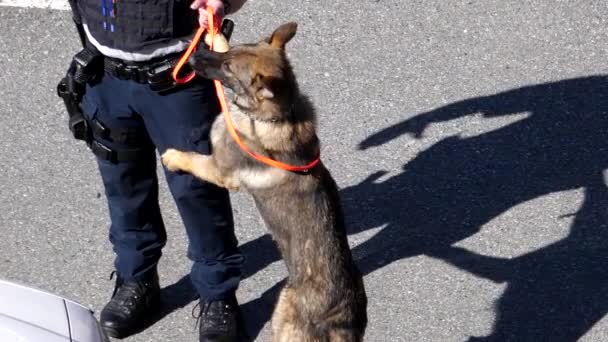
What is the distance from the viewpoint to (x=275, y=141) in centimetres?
429

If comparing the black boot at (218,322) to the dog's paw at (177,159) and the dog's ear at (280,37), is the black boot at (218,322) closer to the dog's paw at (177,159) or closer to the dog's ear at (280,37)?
the dog's paw at (177,159)

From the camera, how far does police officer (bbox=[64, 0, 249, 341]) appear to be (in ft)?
14.3

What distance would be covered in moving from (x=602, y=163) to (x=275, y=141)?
2475 millimetres

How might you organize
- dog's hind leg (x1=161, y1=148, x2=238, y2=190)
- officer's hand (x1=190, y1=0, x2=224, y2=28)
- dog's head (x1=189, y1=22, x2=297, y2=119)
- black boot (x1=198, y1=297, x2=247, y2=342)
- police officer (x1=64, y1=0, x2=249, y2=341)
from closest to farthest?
dog's head (x1=189, y1=22, x2=297, y2=119) < officer's hand (x1=190, y1=0, x2=224, y2=28) < police officer (x1=64, y1=0, x2=249, y2=341) < dog's hind leg (x1=161, y1=148, x2=238, y2=190) < black boot (x1=198, y1=297, x2=247, y2=342)

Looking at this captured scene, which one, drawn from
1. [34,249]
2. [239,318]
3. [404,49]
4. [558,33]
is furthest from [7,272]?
[558,33]

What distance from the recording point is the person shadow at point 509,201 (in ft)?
17.4

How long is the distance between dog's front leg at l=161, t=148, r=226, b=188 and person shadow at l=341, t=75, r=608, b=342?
4.33ft

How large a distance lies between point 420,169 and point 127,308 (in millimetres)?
1818

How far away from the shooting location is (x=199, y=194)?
4691 mm

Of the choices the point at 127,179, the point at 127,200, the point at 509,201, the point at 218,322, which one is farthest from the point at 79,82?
the point at 509,201

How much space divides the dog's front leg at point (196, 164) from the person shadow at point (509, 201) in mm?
1013

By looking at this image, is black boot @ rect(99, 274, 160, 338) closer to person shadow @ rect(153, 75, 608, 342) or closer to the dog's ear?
person shadow @ rect(153, 75, 608, 342)

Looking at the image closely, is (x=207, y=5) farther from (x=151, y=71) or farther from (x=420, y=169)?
(x=420, y=169)

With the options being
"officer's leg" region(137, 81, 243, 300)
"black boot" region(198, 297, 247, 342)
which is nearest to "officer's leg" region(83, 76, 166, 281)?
"officer's leg" region(137, 81, 243, 300)
